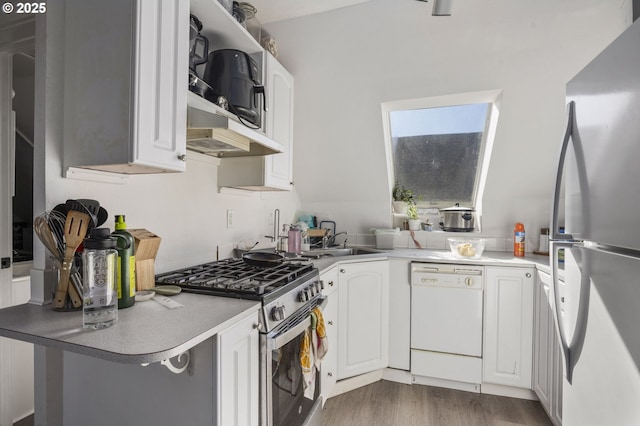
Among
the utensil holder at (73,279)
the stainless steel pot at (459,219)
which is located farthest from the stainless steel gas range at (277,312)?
the stainless steel pot at (459,219)

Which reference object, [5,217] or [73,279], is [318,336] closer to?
[73,279]

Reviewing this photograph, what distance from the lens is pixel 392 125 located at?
2.84 meters

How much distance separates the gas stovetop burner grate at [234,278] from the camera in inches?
47.8

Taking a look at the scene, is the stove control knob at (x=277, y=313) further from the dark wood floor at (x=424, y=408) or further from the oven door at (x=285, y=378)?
the dark wood floor at (x=424, y=408)

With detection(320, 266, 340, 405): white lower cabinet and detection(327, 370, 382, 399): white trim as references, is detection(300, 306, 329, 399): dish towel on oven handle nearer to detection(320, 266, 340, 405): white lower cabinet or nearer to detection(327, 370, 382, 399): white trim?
detection(320, 266, 340, 405): white lower cabinet

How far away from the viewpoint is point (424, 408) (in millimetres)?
1985

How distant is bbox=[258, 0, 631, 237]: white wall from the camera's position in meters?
1.86

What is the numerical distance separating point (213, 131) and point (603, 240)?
4.75ft

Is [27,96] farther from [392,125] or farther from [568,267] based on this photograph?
[568,267]

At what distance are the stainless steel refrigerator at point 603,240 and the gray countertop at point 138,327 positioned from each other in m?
1.09

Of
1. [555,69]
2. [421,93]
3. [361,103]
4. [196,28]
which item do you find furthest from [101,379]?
[555,69]

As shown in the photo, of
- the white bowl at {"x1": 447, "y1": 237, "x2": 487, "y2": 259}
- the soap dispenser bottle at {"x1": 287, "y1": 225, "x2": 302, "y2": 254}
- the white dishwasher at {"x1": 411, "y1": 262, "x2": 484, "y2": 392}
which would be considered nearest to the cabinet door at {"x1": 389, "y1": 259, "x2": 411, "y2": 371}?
the white dishwasher at {"x1": 411, "y1": 262, "x2": 484, "y2": 392}

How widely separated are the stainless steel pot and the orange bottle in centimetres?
36

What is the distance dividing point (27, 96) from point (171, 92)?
223cm
